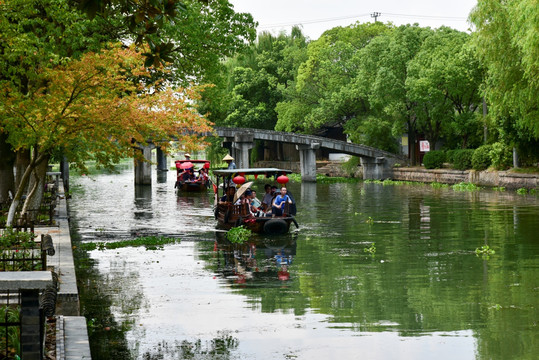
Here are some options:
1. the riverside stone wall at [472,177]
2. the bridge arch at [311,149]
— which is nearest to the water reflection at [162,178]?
the bridge arch at [311,149]

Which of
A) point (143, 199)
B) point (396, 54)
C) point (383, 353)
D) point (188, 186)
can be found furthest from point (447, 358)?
point (396, 54)

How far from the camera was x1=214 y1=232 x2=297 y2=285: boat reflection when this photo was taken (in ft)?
64.6

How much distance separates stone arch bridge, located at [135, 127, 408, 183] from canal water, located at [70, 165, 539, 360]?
33.8m

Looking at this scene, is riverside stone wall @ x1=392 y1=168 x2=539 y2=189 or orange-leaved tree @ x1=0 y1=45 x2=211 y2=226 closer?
orange-leaved tree @ x1=0 y1=45 x2=211 y2=226

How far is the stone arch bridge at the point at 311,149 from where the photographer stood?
223 ft

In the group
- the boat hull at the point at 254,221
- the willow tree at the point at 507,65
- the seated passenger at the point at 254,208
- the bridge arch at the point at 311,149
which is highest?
the willow tree at the point at 507,65

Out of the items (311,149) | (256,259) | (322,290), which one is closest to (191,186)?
(311,149)

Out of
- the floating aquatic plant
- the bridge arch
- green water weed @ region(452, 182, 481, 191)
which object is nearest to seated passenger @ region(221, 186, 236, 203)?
the floating aquatic plant

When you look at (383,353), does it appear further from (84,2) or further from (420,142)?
(420,142)

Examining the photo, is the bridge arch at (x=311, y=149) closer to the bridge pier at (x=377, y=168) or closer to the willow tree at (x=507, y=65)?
the bridge pier at (x=377, y=168)

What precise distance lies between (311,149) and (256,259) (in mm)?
47422

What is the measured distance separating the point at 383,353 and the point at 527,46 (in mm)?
27530

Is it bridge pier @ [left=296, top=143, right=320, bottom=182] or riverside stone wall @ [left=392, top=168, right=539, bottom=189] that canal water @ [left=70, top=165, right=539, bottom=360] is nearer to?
riverside stone wall @ [left=392, top=168, right=539, bottom=189]

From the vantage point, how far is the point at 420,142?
65.2 metres
